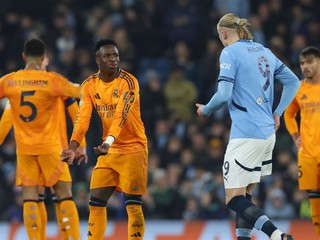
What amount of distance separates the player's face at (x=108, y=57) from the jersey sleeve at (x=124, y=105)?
232 mm

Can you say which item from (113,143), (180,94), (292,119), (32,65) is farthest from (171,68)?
(113,143)

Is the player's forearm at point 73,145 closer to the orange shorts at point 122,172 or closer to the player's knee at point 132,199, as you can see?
the orange shorts at point 122,172

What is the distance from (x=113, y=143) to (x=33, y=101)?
1.32 metres

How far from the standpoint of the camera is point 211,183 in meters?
16.2

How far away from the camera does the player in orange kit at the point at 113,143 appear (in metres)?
10.9

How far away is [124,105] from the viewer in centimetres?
1073

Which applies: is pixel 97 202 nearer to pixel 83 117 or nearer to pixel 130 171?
pixel 130 171

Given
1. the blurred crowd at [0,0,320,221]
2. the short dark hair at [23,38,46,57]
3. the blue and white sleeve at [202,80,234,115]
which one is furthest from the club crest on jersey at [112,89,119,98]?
the blurred crowd at [0,0,320,221]

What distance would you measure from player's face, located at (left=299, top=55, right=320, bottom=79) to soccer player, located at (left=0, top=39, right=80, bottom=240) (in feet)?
8.90

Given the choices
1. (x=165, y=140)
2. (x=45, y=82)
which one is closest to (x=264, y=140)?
(x=45, y=82)

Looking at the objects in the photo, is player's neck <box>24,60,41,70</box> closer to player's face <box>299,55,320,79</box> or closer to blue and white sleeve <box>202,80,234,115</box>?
blue and white sleeve <box>202,80,234,115</box>

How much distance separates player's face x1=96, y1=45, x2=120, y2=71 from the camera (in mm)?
10891

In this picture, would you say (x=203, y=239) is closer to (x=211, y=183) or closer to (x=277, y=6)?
(x=211, y=183)

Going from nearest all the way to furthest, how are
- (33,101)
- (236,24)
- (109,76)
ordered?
(236,24) → (109,76) → (33,101)
